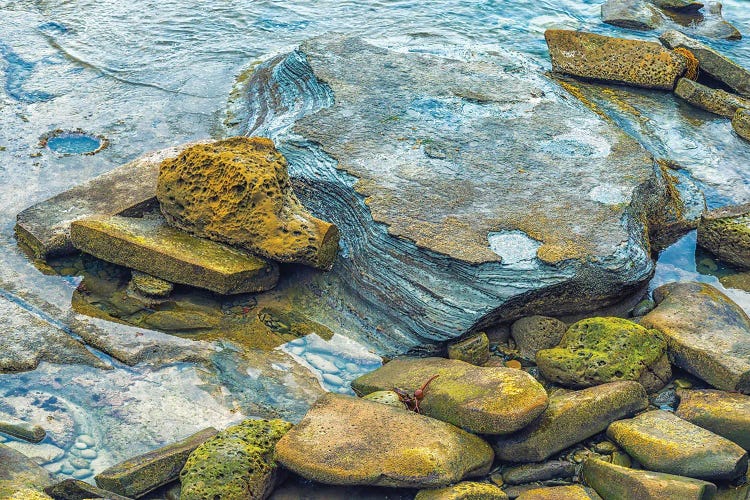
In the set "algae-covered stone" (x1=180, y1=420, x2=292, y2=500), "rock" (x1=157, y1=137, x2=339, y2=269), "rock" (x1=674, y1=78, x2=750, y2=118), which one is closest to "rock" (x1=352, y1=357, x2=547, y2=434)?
"algae-covered stone" (x1=180, y1=420, x2=292, y2=500)

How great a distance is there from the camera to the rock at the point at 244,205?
5.59 meters

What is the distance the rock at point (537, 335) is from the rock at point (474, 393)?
1.89 ft

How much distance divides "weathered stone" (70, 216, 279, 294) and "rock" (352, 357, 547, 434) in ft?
3.73

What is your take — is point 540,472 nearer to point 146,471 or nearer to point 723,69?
point 146,471

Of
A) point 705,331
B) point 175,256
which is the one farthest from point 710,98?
point 175,256

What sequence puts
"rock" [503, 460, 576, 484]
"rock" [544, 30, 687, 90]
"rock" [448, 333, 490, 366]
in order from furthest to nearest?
"rock" [544, 30, 687, 90], "rock" [448, 333, 490, 366], "rock" [503, 460, 576, 484]

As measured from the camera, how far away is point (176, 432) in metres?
4.72

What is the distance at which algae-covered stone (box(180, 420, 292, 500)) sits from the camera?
4090 millimetres

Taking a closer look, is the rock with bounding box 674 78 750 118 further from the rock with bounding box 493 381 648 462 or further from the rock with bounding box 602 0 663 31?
the rock with bounding box 493 381 648 462

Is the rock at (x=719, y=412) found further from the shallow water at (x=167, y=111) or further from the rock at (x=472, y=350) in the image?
the shallow water at (x=167, y=111)

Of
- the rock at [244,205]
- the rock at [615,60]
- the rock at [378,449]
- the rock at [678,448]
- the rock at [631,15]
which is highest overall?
the rock at [631,15]

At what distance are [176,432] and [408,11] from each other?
743cm

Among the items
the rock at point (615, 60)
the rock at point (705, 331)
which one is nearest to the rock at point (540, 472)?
the rock at point (705, 331)

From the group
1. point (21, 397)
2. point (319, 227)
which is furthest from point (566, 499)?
point (21, 397)
